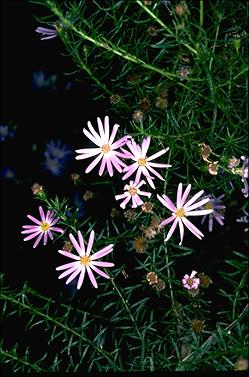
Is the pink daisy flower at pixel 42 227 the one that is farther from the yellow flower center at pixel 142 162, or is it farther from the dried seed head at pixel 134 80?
the dried seed head at pixel 134 80

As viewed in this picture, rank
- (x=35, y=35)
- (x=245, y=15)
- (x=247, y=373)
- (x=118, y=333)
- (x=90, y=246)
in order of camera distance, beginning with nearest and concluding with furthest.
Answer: (x=247, y=373), (x=90, y=246), (x=245, y=15), (x=118, y=333), (x=35, y=35)

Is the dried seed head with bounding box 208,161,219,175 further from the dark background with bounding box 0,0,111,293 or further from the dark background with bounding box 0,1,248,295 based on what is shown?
the dark background with bounding box 0,0,111,293

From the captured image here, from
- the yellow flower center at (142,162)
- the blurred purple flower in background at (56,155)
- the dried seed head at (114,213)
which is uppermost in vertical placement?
the blurred purple flower in background at (56,155)

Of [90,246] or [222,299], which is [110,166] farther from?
[222,299]

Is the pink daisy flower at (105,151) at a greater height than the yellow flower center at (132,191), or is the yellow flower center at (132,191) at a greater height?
the pink daisy flower at (105,151)

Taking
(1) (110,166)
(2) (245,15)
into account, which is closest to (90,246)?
(1) (110,166)

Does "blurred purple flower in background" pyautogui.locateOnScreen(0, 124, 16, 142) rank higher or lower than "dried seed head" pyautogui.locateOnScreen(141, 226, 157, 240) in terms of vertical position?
higher

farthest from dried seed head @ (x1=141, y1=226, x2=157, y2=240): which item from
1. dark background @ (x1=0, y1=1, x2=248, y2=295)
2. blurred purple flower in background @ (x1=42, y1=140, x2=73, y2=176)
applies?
blurred purple flower in background @ (x1=42, y1=140, x2=73, y2=176)

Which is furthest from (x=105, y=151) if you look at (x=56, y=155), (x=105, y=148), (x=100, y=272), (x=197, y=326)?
(x=56, y=155)

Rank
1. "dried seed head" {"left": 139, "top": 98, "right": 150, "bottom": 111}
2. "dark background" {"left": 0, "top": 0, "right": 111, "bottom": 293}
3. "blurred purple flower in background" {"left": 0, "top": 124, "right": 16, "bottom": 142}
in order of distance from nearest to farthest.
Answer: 1. "dried seed head" {"left": 139, "top": 98, "right": 150, "bottom": 111}
2. "dark background" {"left": 0, "top": 0, "right": 111, "bottom": 293}
3. "blurred purple flower in background" {"left": 0, "top": 124, "right": 16, "bottom": 142}

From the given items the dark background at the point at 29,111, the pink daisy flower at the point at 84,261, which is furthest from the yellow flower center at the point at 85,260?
the dark background at the point at 29,111

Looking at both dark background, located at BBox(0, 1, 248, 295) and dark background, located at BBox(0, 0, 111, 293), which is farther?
dark background, located at BBox(0, 0, 111, 293)
